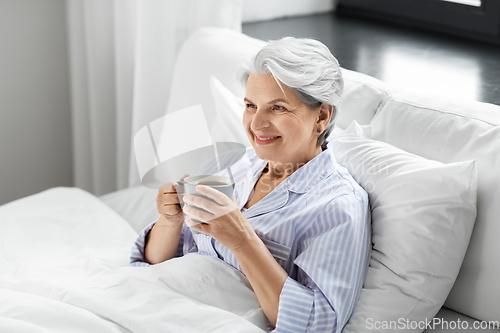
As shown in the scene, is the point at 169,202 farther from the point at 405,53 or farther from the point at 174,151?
the point at 405,53

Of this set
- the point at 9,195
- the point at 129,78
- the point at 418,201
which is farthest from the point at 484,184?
the point at 9,195

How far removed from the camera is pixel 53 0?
2504 millimetres

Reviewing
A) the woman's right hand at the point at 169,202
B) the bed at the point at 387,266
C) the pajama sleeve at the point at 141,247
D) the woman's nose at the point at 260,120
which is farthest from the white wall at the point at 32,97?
the woman's nose at the point at 260,120

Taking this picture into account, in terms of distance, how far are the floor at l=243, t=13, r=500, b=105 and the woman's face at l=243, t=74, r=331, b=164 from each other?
42 cm

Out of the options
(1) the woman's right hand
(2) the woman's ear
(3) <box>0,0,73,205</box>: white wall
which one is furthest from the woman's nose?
(3) <box>0,0,73,205</box>: white wall

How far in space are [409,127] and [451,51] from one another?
86 cm

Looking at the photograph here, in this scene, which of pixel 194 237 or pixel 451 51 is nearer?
pixel 194 237

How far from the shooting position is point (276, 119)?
1264 millimetres

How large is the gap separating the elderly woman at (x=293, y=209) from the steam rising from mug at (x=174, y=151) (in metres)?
0.08

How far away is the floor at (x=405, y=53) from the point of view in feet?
5.77

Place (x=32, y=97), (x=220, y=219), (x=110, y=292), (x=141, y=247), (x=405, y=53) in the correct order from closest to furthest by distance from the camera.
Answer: (x=220, y=219)
(x=110, y=292)
(x=141, y=247)
(x=405, y=53)
(x=32, y=97)

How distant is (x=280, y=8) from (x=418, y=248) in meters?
1.74

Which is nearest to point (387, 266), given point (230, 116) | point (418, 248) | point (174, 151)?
point (418, 248)

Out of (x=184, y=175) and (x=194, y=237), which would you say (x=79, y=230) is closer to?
(x=194, y=237)
